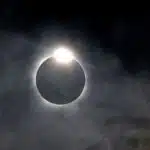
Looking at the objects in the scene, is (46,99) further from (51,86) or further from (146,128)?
(146,128)

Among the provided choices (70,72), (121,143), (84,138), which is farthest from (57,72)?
(121,143)

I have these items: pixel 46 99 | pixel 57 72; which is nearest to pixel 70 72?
pixel 57 72

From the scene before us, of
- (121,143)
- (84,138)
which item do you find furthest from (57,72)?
(121,143)

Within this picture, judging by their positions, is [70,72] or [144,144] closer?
[144,144]

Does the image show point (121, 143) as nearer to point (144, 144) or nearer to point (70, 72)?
point (144, 144)

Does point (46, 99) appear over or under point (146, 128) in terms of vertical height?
over

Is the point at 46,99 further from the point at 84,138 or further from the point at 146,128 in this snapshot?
the point at 146,128

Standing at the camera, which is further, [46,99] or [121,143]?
[46,99]
